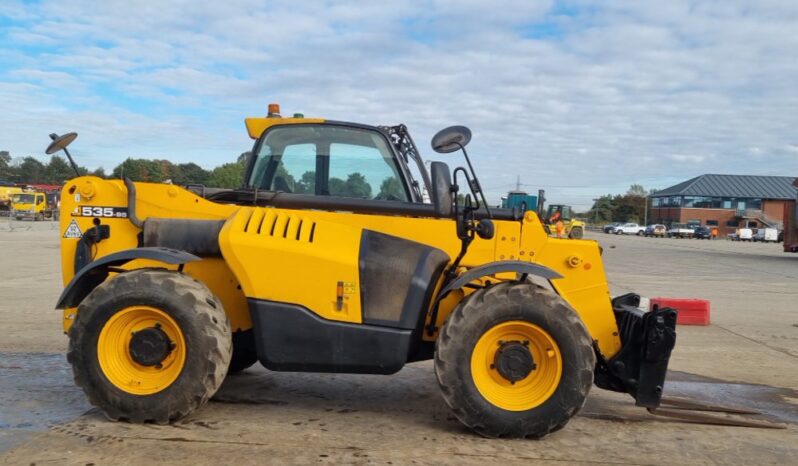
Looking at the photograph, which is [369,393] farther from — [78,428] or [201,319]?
[78,428]

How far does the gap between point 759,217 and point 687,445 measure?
93.4m

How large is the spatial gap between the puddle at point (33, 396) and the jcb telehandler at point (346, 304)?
47cm

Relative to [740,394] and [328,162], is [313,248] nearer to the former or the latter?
[328,162]

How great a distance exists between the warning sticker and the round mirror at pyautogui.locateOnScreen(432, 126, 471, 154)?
2695mm

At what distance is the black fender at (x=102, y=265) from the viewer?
442cm

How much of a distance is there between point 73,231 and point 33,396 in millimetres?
1351

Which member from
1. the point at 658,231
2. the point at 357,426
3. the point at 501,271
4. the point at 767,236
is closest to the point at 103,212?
the point at 357,426

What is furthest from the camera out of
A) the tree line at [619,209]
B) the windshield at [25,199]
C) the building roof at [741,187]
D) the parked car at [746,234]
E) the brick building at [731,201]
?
the tree line at [619,209]

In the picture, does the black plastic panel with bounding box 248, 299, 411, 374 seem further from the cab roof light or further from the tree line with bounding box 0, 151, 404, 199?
the cab roof light

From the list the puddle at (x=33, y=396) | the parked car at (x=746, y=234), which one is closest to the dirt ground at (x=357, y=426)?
the puddle at (x=33, y=396)

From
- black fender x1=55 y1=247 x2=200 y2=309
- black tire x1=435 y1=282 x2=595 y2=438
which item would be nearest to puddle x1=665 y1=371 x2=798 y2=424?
black tire x1=435 y1=282 x2=595 y2=438

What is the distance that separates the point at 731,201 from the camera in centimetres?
9162

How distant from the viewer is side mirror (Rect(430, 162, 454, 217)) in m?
4.42

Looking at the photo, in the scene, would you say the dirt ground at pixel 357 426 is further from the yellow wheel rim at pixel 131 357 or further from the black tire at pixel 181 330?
the yellow wheel rim at pixel 131 357
